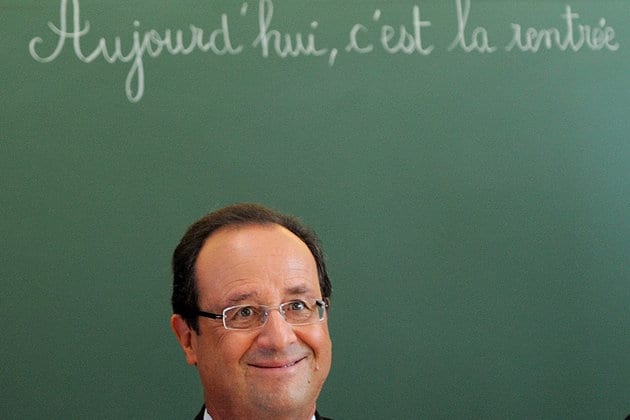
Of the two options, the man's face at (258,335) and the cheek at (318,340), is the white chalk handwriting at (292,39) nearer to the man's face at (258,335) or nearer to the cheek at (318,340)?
the man's face at (258,335)

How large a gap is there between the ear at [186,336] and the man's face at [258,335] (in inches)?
0.9

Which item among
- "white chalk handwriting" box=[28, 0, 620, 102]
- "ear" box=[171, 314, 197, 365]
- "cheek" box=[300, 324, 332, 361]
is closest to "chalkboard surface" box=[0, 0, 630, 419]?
"white chalk handwriting" box=[28, 0, 620, 102]

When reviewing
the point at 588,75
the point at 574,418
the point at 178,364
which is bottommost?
the point at 574,418

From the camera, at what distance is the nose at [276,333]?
165 centimetres

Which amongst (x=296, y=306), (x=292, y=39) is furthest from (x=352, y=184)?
(x=296, y=306)

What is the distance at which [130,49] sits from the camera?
2.43 metres

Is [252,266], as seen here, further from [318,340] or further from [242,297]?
[318,340]

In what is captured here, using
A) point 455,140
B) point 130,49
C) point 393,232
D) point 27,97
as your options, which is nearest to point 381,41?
point 455,140

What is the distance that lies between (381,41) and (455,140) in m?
0.33

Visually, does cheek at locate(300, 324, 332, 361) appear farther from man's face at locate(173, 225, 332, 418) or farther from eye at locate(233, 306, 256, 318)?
eye at locate(233, 306, 256, 318)

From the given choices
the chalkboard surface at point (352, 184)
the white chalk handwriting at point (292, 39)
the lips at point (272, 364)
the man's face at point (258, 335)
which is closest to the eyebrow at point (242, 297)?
the man's face at point (258, 335)

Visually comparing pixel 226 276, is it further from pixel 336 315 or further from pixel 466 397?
pixel 466 397

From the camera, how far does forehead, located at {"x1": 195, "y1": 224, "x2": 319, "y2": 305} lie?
1693 millimetres

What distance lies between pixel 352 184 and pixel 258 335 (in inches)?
34.5
